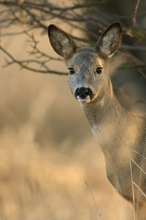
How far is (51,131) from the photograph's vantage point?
577 inches

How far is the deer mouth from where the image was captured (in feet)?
29.7

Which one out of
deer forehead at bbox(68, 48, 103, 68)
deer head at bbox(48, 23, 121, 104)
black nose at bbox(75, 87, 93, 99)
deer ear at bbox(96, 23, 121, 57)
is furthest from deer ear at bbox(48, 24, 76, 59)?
black nose at bbox(75, 87, 93, 99)

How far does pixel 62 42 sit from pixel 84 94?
114 centimetres

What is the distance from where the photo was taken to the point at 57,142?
1402 cm

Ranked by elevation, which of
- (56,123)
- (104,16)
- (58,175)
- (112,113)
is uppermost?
(112,113)

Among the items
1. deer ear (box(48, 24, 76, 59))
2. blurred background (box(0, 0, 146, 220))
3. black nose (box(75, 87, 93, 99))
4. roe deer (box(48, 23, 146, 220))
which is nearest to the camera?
black nose (box(75, 87, 93, 99))

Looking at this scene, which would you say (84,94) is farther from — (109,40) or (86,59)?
(109,40)

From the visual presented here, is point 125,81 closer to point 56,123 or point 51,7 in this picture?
point 56,123

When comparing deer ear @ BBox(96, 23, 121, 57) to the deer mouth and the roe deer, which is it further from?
the deer mouth

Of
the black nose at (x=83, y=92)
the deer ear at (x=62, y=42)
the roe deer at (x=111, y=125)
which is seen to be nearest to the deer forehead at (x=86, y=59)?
the roe deer at (x=111, y=125)

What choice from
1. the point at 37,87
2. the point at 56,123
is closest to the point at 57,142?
the point at 56,123

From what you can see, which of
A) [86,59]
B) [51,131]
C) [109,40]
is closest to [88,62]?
[86,59]

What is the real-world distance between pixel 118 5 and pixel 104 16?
1690mm

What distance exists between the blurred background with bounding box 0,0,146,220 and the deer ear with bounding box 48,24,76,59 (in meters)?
0.72
